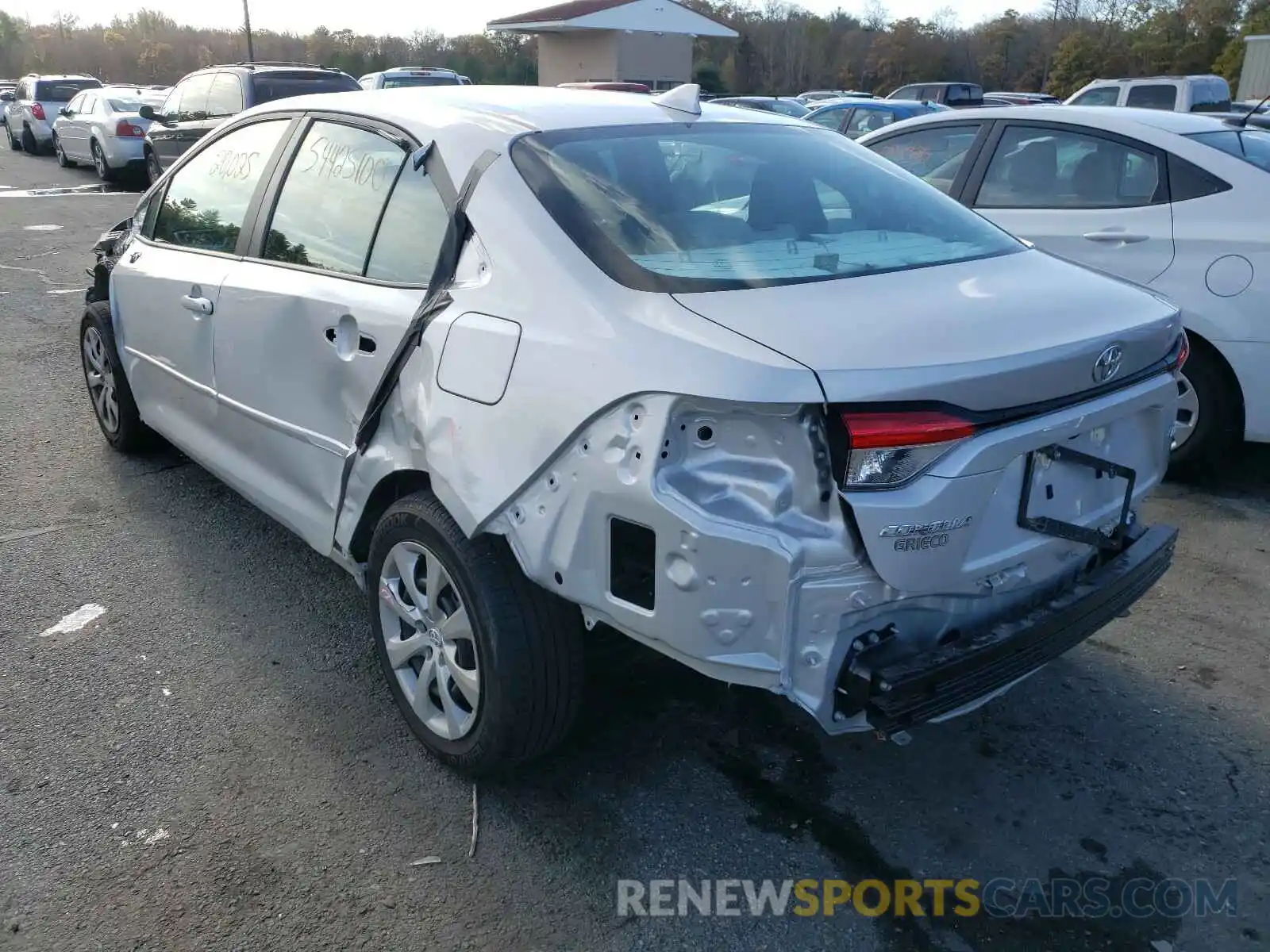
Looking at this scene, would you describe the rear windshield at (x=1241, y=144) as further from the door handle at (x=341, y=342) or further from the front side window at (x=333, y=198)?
the door handle at (x=341, y=342)

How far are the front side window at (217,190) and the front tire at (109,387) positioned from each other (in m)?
0.70

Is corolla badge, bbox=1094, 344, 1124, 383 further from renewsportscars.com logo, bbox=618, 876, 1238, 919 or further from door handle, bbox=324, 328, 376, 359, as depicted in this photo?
door handle, bbox=324, 328, 376, 359

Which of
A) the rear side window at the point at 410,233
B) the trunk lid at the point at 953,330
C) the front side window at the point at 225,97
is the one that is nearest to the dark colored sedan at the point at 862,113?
the front side window at the point at 225,97

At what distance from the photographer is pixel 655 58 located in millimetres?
44250

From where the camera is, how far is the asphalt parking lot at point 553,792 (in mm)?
2432

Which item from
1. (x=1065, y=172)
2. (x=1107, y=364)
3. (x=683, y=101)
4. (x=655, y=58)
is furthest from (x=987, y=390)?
(x=655, y=58)

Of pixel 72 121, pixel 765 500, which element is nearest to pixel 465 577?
pixel 765 500

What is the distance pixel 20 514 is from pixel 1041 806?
13.8 ft

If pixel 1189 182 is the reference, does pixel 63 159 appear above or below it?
below

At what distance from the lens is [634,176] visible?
2.87 meters

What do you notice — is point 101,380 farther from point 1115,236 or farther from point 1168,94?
point 1168,94

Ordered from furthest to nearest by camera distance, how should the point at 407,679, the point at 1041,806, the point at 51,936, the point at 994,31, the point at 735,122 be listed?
the point at 994,31 → the point at 735,122 → the point at 407,679 → the point at 1041,806 → the point at 51,936

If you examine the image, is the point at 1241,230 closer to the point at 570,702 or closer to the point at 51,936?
the point at 570,702

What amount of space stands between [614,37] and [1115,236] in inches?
1600
